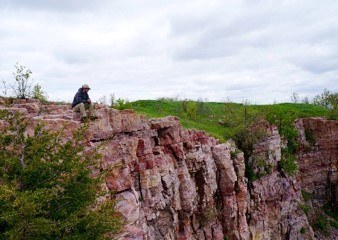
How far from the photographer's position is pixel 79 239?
10062 mm

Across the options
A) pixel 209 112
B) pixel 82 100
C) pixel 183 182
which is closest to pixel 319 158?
pixel 209 112

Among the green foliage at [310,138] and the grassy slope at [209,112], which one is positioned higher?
the grassy slope at [209,112]

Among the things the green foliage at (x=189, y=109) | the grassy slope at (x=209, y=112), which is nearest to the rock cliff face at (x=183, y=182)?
the grassy slope at (x=209, y=112)

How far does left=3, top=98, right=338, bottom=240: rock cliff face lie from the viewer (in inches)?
636

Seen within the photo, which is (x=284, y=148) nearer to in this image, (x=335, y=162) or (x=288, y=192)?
(x=288, y=192)

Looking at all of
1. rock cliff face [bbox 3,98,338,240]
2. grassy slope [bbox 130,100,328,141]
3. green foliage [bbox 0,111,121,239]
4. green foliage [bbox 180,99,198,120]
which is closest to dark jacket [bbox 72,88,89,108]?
rock cliff face [bbox 3,98,338,240]

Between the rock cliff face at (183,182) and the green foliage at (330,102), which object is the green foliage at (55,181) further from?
the green foliage at (330,102)

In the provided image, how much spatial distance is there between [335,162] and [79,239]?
35.7 m

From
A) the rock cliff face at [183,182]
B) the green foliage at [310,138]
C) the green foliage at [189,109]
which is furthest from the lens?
the green foliage at [310,138]

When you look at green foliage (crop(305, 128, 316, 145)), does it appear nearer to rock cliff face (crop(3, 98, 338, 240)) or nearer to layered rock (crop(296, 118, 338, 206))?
layered rock (crop(296, 118, 338, 206))

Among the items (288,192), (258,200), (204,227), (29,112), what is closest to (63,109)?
(29,112)

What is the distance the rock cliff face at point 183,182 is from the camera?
16.2 m

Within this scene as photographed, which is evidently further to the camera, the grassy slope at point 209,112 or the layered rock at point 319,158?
the layered rock at point 319,158

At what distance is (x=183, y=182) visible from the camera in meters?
21.6
